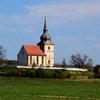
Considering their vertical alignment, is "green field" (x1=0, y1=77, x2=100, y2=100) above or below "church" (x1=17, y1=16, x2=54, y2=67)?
below

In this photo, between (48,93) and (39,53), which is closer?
(48,93)

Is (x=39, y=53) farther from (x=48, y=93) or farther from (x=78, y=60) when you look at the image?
(x=48, y=93)

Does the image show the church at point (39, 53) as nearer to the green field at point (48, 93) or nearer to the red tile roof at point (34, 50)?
the red tile roof at point (34, 50)

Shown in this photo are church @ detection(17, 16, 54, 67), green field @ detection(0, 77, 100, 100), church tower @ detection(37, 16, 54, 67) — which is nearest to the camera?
green field @ detection(0, 77, 100, 100)

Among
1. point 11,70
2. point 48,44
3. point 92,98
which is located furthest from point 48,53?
point 92,98

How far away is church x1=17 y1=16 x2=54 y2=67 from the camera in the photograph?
153500mm

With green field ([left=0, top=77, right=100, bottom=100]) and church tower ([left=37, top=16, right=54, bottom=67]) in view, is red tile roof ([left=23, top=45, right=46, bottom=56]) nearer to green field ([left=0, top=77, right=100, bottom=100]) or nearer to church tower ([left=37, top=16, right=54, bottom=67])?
church tower ([left=37, top=16, right=54, bottom=67])

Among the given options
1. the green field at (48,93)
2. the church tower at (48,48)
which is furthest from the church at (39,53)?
the green field at (48,93)

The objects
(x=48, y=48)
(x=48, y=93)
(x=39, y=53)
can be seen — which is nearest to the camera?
(x=48, y=93)

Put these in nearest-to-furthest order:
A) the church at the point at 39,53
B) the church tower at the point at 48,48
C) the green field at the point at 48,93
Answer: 1. the green field at the point at 48,93
2. the church at the point at 39,53
3. the church tower at the point at 48,48

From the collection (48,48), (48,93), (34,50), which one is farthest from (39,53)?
(48,93)

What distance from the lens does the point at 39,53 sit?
15375 centimetres

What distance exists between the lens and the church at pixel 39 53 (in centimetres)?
15350

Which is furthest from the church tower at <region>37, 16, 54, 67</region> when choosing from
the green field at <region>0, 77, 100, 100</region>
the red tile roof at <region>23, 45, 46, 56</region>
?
the green field at <region>0, 77, 100, 100</region>
